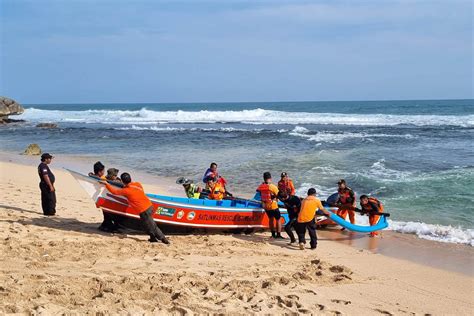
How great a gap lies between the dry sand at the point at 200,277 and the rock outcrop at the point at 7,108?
45.6 meters

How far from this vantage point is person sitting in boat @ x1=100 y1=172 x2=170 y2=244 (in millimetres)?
8312

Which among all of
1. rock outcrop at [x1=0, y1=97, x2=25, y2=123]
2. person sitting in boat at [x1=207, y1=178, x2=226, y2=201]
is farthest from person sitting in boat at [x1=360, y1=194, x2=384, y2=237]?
rock outcrop at [x1=0, y1=97, x2=25, y2=123]

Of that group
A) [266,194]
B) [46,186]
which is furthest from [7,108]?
[266,194]

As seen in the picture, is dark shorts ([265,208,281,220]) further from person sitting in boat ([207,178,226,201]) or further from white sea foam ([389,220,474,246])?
white sea foam ([389,220,474,246])

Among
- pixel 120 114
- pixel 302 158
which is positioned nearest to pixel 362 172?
pixel 302 158

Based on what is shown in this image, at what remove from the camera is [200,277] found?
6383mm

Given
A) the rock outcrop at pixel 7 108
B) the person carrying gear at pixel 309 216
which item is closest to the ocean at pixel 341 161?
the person carrying gear at pixel 309 216

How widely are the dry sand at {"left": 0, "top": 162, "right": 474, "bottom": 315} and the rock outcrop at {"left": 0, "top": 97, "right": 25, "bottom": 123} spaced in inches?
1795

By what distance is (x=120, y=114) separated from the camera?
241 feet

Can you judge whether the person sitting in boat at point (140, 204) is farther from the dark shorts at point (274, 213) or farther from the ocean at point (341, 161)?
the ocean at point (341, 161)

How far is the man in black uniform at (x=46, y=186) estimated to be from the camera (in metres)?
9.70

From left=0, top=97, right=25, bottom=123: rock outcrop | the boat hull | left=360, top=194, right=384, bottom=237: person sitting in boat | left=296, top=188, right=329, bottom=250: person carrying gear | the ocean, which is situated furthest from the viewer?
left=0, top=97, right=25, bottom=123: rock outcrop

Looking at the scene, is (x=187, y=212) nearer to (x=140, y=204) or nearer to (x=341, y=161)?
(x=140, y=204)

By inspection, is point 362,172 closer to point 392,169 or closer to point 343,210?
point 392,169
